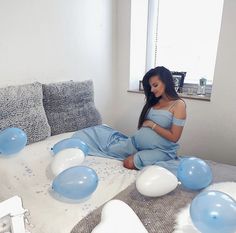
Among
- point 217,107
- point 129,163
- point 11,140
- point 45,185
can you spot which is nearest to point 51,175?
point 45,185

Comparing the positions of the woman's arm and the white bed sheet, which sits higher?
the woman's arm

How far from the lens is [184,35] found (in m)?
2.49

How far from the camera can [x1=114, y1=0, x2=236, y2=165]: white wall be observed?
2.00 meters

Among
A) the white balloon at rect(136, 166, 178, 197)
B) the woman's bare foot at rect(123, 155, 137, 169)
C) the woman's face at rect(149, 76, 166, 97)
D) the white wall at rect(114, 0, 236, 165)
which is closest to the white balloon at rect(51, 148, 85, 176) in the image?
the woman's bare foot at rect(123, 155, 137, 169)

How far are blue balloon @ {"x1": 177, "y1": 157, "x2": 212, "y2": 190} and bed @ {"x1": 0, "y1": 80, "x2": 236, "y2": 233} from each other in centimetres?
5

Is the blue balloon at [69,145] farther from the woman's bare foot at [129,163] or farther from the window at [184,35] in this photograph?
the window at [184,35]

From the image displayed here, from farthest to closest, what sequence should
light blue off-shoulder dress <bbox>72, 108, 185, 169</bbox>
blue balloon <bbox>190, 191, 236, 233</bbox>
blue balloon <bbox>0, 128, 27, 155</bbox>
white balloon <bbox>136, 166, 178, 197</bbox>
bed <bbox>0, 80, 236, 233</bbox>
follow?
light blue off-shoulder dress <bbox>72, 108, 185, 169</bbox> → blue balloon <bbox>0, 128, 27, 155</bbox> → white balloon <bbox>136, 166, 178, 197</bbox> → bed <bbox>0, 80, 236, 233</bbox> → blue balloon <bbox>190, 191, 236, 233</bbox>

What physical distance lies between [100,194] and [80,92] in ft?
3.73

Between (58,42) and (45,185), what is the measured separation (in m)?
1.28

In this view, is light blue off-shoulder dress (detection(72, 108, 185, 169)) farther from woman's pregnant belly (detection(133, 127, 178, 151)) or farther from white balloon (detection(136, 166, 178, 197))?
white balloon (detection(136, 166, 178, 197))

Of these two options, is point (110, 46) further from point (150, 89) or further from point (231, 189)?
point (231, 189)

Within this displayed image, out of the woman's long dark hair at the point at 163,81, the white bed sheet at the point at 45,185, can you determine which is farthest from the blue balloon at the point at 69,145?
the woman's long dark hair at the point at 163,81

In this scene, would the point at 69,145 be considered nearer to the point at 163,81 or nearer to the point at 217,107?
the point at 163,81

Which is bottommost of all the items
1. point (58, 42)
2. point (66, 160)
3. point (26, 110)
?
point (66, 160)
